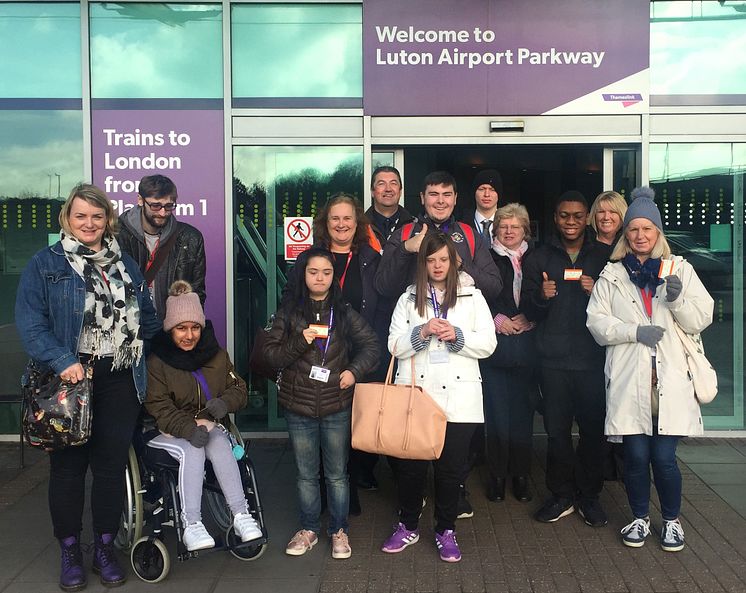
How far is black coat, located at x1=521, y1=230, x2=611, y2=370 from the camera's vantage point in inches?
180

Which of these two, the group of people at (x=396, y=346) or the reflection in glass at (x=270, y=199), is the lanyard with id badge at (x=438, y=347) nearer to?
the group of people at (x=396, y=346)

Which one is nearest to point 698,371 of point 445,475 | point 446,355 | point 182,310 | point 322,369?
point 446,355

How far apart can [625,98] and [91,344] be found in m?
4.66

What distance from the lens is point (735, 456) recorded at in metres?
6.13

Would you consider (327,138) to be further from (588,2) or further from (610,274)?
(610,274)

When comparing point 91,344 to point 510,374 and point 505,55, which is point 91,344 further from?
point 505,55

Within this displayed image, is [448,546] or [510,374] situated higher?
[510,374]

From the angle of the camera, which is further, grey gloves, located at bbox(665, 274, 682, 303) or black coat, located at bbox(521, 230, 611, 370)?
black coat, located at bbox(521, 230, 611, 370)

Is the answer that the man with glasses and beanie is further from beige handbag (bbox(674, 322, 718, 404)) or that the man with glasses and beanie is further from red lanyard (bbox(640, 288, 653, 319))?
beige handbag (bbox(674, 322, 718, 404))

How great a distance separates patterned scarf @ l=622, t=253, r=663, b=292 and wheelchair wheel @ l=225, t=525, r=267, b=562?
2.38 metres

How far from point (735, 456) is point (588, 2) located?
12.3ft

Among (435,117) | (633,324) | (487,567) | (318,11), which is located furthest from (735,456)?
(318,11)

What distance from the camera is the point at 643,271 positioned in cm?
423

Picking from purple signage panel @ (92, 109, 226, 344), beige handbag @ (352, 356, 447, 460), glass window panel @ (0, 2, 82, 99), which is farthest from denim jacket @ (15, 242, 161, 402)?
glass window panel @ (0, 2, 82, 99)
